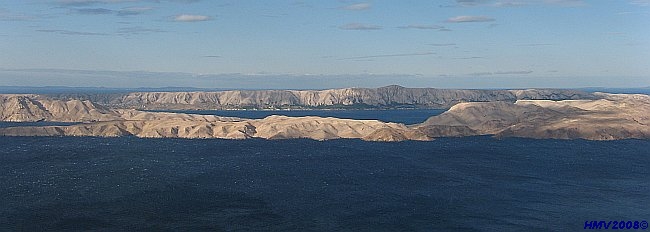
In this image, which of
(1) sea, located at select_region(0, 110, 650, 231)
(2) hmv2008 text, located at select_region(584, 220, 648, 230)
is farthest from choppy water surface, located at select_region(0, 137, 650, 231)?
(2) hmv2008 text, located at select_region(584, 220, 648, 230)

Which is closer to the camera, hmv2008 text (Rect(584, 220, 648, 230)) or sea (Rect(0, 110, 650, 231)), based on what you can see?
hmv2008 text (Rect(584, 220, 648, 230))

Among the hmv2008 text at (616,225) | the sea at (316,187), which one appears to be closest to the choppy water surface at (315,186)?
the sea at (316,187)

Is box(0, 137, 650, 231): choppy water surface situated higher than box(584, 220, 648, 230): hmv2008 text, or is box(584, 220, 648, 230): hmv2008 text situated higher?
box(0, 137, 650, 231): choppy water surface

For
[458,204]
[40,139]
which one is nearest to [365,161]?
[458,204]

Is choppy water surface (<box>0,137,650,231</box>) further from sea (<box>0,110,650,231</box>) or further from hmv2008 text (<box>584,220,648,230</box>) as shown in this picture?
hmv2008 text (<box>584,220,648,230</box>)

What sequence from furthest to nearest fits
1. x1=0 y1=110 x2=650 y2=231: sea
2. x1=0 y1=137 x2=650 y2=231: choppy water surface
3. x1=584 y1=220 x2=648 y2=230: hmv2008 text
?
1. x1=0 y1=137 x2=650 y2=231: choppy water surface
2. x1=0 y1=110 x2=650 y2=231: sea
3. x1=584 y1=220 x2=648 y2=230: hmv2008 text

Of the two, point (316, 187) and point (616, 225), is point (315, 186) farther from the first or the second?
point (616, 225)

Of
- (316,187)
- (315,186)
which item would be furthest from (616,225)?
(315,186)

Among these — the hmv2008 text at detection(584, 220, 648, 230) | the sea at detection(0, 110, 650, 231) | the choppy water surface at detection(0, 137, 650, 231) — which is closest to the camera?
the hmv2008 text at detection(584, 220, 648, 230)
